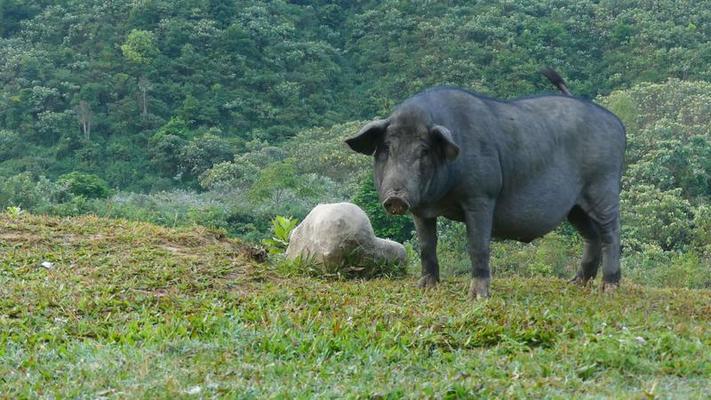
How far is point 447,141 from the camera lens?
786 centimetres

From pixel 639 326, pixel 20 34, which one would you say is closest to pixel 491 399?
pixel 639 326

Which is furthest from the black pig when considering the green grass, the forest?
the forest

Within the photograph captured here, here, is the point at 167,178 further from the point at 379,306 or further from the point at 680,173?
the point at 379,306

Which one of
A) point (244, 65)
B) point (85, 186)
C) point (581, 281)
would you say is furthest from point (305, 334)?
point (244, 65)

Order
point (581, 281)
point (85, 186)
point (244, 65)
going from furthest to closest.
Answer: point (244, 65)
point (85, 186)
point (581, 281)

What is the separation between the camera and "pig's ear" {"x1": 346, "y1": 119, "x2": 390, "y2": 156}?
8.09 m

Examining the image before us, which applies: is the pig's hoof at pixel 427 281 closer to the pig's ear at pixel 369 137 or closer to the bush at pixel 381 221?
the pig's ear at pixel 369 137

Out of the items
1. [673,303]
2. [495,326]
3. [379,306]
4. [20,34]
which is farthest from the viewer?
[20,34]

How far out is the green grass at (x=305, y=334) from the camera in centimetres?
527

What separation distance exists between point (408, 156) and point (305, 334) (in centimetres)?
211

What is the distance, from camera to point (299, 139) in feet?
130

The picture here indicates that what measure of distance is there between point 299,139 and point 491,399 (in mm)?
34874

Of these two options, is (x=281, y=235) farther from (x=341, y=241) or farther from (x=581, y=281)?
(x=581, y=281)

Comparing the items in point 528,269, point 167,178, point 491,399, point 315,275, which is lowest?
point 167,178
